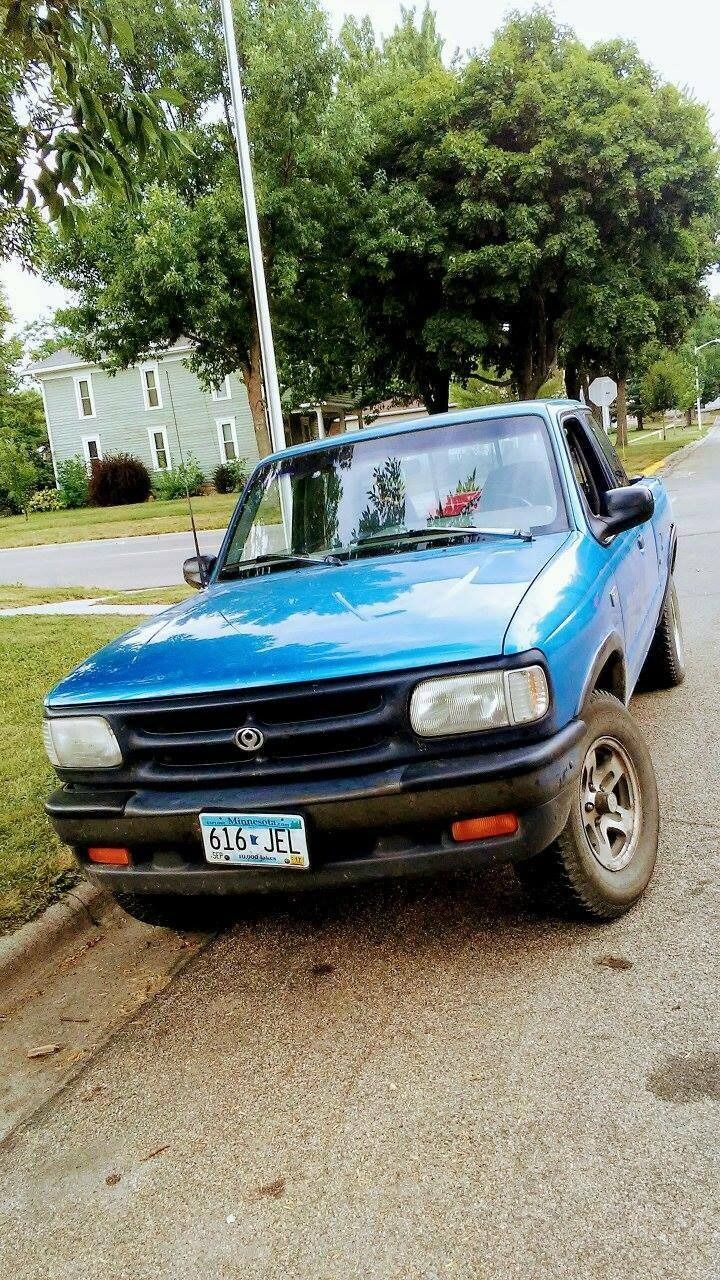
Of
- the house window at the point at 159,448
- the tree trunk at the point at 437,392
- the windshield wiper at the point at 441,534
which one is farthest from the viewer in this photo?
the house window at the point at 159,448

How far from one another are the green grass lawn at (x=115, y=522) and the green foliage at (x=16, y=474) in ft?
7.38

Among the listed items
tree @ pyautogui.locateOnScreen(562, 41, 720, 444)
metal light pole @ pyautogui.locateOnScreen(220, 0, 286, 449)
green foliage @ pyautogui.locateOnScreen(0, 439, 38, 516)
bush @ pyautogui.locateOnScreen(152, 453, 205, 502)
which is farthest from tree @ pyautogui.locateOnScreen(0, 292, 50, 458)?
metal light pole @ pyautogui.locateOnScreen(220, 0, 286, 449)

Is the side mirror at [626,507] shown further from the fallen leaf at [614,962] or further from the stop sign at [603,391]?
the stop sign at [603,391]

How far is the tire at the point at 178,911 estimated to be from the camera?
3.28m

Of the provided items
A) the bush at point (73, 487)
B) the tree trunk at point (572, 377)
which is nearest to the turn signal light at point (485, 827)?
the tree trunk at point (572, 377)

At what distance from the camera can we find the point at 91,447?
42531mm

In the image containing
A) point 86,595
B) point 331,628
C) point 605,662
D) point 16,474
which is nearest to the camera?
point 331,628

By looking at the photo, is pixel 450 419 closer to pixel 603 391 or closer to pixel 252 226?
pixel 252 226

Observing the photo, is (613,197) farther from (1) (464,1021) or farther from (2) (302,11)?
(1) (464,1021)

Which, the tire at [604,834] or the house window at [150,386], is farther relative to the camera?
the house window at [150,386]

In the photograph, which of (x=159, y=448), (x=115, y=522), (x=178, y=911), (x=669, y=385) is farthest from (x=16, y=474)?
(x=178, y=911)

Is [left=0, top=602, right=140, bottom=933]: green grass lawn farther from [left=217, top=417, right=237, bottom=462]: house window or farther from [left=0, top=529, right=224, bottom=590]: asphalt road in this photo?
[left=217, top=417, right=237, bottom=462]: house window

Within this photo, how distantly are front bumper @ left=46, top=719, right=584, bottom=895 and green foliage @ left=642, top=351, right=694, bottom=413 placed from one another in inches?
2223

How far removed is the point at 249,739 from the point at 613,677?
1435mm
